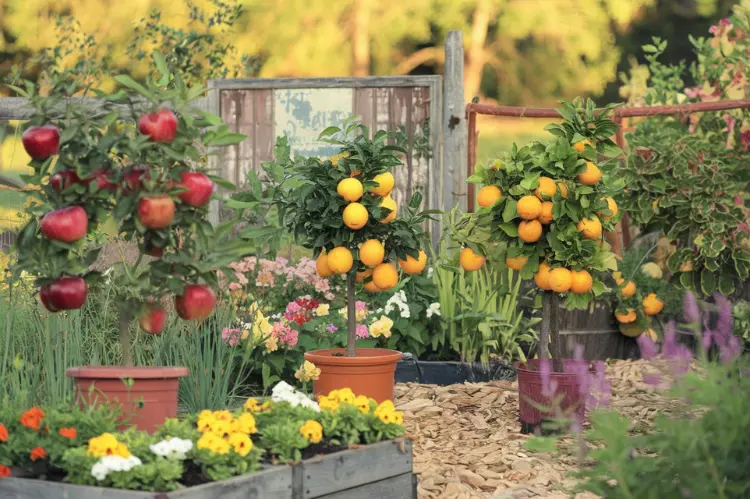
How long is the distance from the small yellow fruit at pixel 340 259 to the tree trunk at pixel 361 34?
39.7ft

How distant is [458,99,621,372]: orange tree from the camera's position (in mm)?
4051

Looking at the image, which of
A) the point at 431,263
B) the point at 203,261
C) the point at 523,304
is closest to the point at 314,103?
the point at 431,263

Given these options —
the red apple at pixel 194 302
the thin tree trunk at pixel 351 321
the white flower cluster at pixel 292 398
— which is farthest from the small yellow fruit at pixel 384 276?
the red apple at pixel 194 302

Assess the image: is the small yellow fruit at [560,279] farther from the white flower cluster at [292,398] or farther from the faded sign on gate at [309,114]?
the faded sign on gate at [309,114]

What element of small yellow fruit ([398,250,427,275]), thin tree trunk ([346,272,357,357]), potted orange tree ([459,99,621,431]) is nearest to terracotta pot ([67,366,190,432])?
thin tree trunk ([346,272,357,357])

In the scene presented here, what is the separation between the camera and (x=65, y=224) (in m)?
2.71

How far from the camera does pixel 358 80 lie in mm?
7184

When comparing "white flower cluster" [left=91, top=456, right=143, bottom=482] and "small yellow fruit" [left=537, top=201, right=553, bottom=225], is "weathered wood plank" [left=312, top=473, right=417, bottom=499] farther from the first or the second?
"small yellow fruit" [left=537, top=201, right=553, bottom=225]

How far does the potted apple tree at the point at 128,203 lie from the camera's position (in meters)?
2.74

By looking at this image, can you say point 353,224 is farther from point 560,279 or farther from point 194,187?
point 194,187

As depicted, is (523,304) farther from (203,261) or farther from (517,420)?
(203,261)

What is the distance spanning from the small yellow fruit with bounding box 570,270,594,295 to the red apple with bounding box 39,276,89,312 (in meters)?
2.10

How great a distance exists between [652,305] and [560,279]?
2.25 meters

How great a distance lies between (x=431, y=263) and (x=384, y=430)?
3072mm
